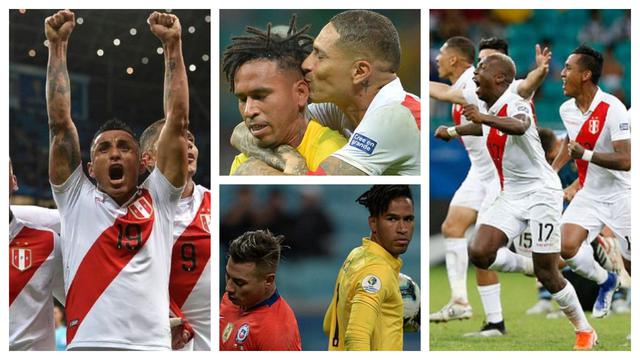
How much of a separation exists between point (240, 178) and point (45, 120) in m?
1.39

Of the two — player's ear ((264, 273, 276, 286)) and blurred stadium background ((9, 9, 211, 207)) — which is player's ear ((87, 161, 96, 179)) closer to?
blurred stadium background ((9, 9, 211, 207))

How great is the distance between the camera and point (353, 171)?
7637 mm

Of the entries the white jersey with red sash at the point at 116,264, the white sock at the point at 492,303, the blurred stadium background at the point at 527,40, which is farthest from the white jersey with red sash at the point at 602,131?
the white jersey with red sash at the point at 116,264

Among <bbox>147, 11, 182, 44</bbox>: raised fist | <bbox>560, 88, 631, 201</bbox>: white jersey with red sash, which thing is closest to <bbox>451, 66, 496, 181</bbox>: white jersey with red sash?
<bbox>560, 88, 631, 201</bbox>: white jersey with red sash

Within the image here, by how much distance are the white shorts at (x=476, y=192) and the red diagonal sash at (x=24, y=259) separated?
2771 mm

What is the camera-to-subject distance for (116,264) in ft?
24.9

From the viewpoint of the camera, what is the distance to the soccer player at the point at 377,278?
7.55 metres

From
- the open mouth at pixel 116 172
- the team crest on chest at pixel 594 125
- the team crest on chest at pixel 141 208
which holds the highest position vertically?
the team crest on chest at pixel 594 125

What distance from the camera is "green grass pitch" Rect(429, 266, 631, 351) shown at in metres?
7.93

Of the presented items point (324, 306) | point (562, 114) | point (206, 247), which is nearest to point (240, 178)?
point (206, 247)

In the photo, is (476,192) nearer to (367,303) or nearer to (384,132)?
(384,132)

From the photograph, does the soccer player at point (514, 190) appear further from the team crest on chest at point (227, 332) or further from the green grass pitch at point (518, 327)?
the team crest on chest at point (227, 332)

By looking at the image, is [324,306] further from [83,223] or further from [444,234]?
[83,223]

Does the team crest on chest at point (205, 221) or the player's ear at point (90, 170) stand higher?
the player's ear at point (90, 170)
